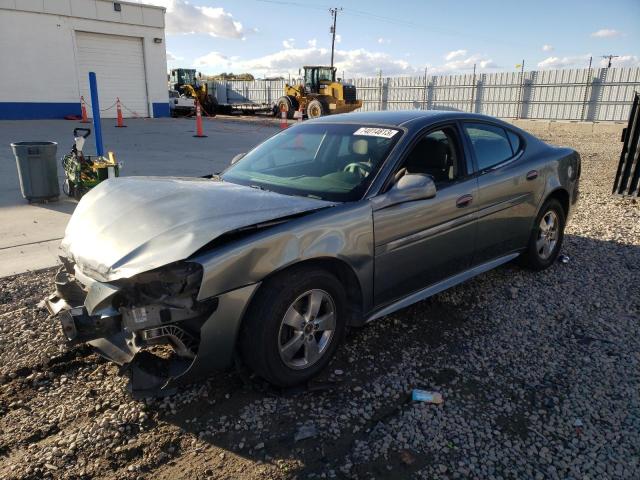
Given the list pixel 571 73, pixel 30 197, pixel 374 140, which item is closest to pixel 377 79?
pixel 571 73

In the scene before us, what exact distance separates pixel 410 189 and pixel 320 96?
23.7m

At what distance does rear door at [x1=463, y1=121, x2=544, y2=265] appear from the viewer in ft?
12.8

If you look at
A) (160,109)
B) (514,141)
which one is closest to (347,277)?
(514,141)

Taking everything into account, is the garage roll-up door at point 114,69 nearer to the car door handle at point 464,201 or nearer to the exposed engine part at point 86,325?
the car door handle at point 464,201

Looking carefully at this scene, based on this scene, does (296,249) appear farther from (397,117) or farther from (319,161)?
(397,117)

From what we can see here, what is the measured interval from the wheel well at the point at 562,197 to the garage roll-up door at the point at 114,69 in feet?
75.7

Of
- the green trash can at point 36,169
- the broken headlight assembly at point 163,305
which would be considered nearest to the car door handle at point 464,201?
the broken headlight assembly at point 163,305

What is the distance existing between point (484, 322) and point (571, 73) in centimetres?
2722

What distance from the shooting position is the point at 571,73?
2602cm

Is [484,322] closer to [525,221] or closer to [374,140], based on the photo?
[525,221]

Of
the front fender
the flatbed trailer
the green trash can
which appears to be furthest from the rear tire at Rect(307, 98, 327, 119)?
the front fender

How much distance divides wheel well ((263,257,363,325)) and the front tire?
0.06 meters

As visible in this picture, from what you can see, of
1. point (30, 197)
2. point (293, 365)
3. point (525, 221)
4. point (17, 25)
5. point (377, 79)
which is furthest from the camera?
point (377, 79)

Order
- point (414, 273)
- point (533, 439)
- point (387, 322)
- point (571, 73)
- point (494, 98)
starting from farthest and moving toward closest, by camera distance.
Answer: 1. point (494, 98)
2. point (571, 73)
3. point (387, 322)
4. point (414, 273)
5. point (533, 439)
